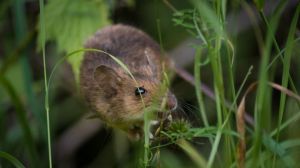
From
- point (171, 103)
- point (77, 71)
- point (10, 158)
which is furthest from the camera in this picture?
point (77, 71)

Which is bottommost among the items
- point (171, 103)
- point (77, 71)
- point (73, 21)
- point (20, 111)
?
point (171, 103)

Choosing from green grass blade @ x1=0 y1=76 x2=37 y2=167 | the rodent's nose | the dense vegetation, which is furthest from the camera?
the dense vegetation

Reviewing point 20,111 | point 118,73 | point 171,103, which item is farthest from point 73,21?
point 20,111

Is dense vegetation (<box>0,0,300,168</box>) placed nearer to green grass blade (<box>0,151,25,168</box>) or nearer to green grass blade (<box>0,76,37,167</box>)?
green grass blade (<box>0,76,37,167</box>)

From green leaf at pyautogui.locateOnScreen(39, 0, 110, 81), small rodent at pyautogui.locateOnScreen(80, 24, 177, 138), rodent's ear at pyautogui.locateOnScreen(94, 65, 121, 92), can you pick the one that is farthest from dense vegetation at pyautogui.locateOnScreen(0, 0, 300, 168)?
rodent's ear at pyautogui.locateOnScreen(94, 65, 121, 92)

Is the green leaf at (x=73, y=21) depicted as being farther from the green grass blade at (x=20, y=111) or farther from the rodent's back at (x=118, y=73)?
the green grass blade at (x=20, y=111)

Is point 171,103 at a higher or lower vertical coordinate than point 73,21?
lower

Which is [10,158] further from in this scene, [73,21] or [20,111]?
[73,21]
